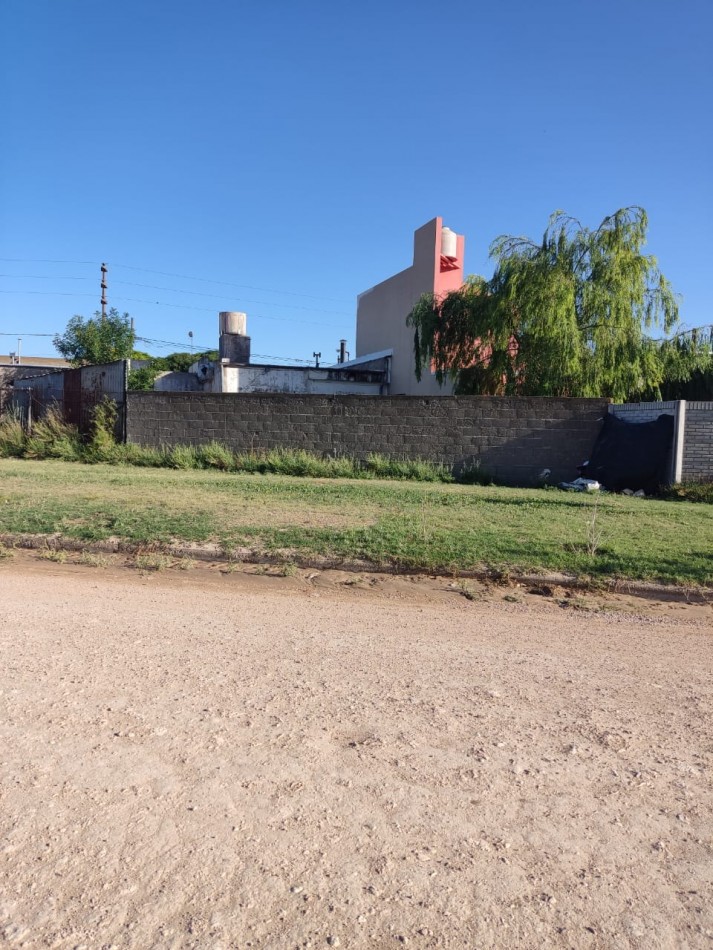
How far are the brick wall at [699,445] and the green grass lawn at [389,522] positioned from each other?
1688mm

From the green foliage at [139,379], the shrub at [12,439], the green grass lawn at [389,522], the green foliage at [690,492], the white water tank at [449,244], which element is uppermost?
the white water tank at [449,244]

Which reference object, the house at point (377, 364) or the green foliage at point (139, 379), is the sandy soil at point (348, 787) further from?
the house at point (377, 364)

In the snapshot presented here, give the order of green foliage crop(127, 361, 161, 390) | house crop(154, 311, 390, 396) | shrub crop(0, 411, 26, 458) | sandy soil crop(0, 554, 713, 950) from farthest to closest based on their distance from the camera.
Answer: house crop(154, 311, 390, 396)
green foliage crop(127, 361, 161, 390)
shrub crop(0, 411, 26, 458)
sandy soil crop(0, 554, 713, 950)

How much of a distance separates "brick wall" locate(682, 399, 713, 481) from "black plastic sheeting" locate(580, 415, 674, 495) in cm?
33

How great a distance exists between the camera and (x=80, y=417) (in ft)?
62.3

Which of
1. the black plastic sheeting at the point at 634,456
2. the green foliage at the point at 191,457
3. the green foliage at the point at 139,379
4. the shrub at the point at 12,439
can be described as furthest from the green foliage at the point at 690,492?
the green foliage at the point at 139,379

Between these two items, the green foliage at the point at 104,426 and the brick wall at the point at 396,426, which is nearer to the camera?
the brick wall at the point at 396,426

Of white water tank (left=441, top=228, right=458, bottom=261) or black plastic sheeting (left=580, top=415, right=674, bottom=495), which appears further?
white water tank (left=441, top=228, right=458, bottom=261)

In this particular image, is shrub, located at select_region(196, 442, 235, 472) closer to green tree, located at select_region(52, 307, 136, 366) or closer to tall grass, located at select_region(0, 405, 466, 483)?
tall grass, located at select_region(0, 405, 466, 483)

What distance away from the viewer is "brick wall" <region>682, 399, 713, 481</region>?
13.8m

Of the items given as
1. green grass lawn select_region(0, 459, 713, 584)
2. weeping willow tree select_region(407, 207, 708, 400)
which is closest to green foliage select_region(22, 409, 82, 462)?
green grass lawn select_region(0, 459, 713, 584)

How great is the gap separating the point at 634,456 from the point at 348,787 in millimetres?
12806

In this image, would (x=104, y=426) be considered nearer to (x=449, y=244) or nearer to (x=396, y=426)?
(x=396, y=426)

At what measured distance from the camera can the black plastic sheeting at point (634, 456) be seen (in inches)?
549
